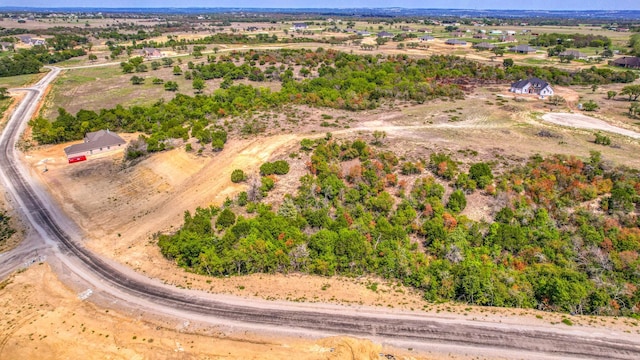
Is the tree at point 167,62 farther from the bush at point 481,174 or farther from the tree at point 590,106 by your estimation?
the tree at point 590,106

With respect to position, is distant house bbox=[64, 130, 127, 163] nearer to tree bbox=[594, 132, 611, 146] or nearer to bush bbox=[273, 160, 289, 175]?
bush bbox=[273, 160, 289, 175]

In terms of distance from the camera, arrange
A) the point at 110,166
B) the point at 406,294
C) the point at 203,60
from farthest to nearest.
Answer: the point at 203,60 < the point at 110,166 < the point at 406,294

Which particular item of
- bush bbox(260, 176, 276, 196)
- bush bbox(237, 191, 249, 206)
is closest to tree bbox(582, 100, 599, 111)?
bush bbox(260, 176, 276, 196)

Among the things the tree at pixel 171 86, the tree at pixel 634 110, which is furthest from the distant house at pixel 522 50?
the tree at pixel 171 86

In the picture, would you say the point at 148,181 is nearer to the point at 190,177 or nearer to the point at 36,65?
the point at 190,177

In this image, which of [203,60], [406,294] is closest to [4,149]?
[406,294]
